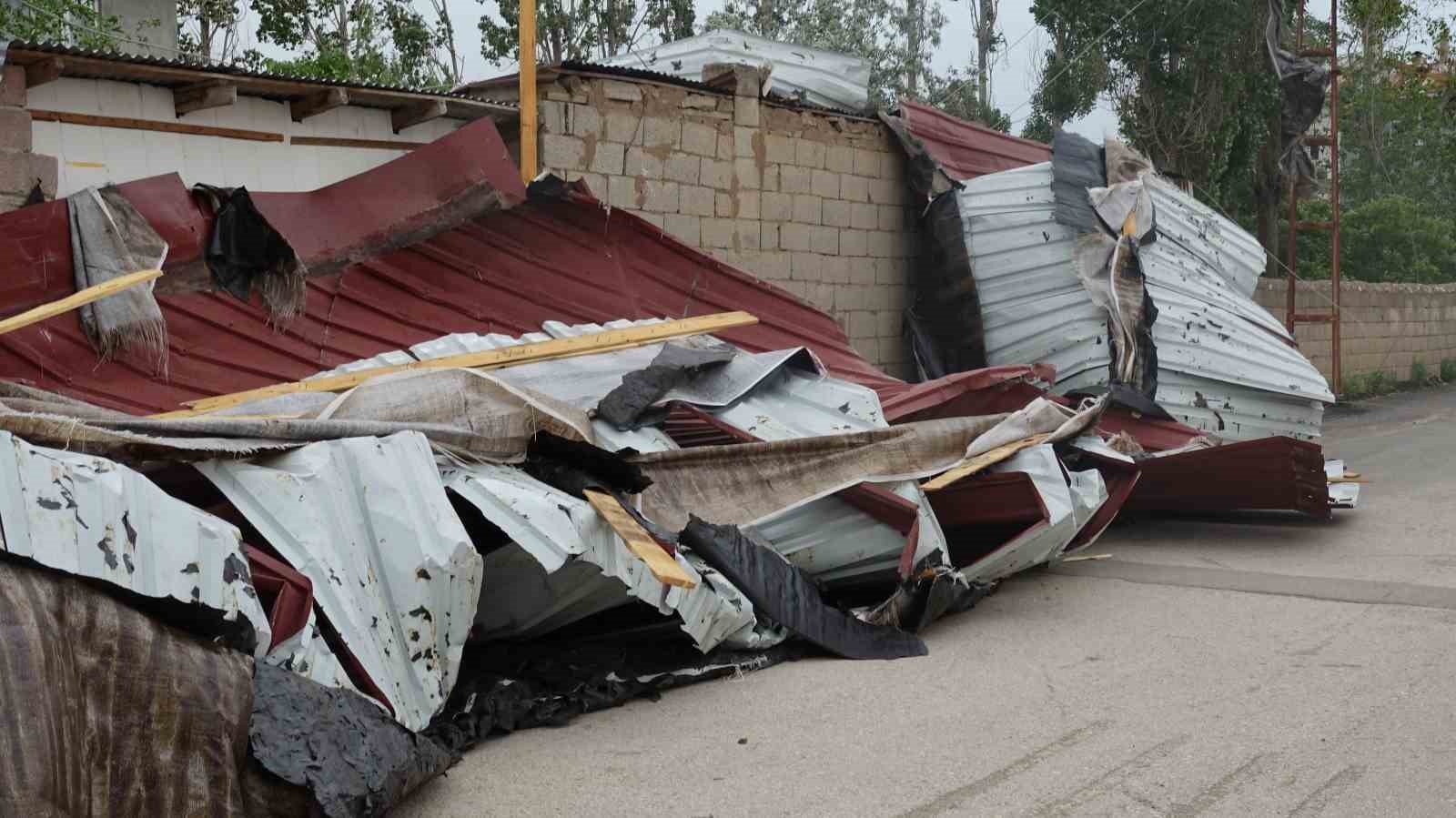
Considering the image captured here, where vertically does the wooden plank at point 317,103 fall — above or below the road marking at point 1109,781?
above

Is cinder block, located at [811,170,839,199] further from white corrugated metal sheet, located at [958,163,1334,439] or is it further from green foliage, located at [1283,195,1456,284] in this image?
green foliage, located at [1283,195,1456,284]

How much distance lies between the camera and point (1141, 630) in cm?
675

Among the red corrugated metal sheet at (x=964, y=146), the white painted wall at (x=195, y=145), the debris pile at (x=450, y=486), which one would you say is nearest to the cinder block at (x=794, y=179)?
the red corrugated metal sheet at (x=964, y=146)

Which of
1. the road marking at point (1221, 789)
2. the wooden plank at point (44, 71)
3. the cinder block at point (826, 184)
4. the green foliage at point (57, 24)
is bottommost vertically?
the road marking at point (1221, 789)

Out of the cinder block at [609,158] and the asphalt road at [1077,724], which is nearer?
the asphalt road at [1077,724]

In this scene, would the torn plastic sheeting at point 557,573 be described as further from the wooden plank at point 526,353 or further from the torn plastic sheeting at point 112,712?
the torn plastic sheeting at point 112,712

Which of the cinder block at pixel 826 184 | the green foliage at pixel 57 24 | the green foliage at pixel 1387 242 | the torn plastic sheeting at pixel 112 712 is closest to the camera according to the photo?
the torn plastic sheeting at pixel 112 712

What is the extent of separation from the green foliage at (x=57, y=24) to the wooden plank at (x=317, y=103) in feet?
21.0

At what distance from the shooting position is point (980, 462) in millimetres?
7113

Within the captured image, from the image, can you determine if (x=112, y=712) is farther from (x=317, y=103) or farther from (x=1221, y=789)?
(x=317, y=103)

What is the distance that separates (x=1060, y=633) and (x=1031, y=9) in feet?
56.3

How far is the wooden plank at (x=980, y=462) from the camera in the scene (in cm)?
689

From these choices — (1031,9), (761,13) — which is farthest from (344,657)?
(761,13)

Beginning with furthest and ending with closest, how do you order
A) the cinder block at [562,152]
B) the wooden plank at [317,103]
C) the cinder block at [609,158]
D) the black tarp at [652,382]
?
the cinder block at [609,158] < the cinder block at [562,152] < the wooden plank at [317,103] < the black tarp at [652,382]
